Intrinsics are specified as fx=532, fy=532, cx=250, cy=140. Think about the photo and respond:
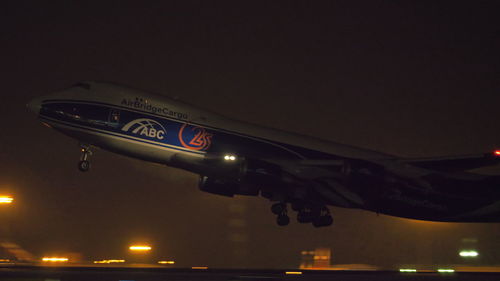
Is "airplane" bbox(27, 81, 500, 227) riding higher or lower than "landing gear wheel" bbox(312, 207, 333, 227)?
higher

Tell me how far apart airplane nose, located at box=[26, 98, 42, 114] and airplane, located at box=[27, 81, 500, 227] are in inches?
2.3

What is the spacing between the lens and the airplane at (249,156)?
94.8 ft

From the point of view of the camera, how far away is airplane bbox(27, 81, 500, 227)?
28891mm

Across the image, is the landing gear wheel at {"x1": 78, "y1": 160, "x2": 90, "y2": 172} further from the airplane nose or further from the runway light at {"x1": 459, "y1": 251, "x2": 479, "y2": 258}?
the runway light at {"x1": 459, "y1": 251, "x2": 479, "y2": 258}

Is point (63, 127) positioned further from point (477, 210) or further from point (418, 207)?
point (477, 210)

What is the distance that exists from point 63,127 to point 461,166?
925 inches

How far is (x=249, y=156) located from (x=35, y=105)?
12192 millimetres

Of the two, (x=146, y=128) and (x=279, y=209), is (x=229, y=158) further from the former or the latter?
(x=279, y=209)

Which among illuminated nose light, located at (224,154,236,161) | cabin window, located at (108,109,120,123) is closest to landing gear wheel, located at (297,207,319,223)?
illuminated nose light, located at (224,154,236,161)

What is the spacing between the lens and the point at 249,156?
30.2 meters

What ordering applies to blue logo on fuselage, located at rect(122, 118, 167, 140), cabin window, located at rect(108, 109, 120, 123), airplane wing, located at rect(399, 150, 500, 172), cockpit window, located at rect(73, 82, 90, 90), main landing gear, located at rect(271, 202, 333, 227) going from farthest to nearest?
main landing gear, located at rect(271, 202, 333, 227)
airplane wing, located at rect(399, 150, 500, 172)
cockpit window, located at rect(73, 82, 90, 90)
blue logo on fuselage, located at rect(122, 118, 167, 140)
cabin window, located at rect(108, 109, 120, 123)

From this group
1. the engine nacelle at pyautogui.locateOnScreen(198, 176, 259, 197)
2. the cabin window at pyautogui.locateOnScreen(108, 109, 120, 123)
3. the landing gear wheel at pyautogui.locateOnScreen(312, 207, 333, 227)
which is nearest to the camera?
the cabin window at pyautogui.locateOnScreen(108, 109, 120, 123)

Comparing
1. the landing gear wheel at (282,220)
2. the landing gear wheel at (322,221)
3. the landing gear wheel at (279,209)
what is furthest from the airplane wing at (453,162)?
the landing gear wheel at (282,220)

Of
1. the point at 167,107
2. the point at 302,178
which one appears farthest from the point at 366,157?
the point at 167,107
